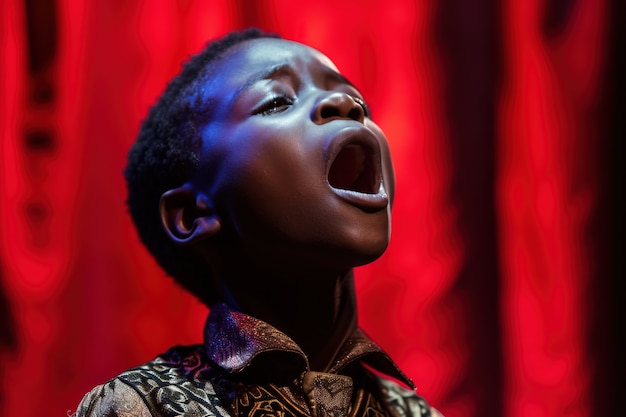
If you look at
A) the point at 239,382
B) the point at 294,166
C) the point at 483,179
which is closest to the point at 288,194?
the point at 294,166

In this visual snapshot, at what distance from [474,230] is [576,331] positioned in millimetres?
310

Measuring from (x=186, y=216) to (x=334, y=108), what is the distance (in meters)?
0.26

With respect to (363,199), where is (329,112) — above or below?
above

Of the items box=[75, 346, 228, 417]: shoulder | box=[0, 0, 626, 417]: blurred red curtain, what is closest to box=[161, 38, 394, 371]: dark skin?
box=[75, 346, 228, 417]: shoulder

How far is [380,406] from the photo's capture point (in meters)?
1.07

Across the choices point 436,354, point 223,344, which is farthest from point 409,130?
point 223,344

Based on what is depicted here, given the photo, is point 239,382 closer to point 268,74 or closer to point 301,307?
point 301,307

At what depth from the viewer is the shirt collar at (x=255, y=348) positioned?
0.96 m

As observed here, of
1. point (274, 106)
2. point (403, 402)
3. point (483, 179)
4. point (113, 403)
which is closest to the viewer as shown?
point (113, 403)

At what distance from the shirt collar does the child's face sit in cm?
9

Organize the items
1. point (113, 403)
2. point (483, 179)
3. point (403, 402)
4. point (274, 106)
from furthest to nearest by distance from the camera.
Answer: point (483, 179) < point (403, 402) < point (274, 106) < point (113, 403)

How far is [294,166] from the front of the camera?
0.96 meters

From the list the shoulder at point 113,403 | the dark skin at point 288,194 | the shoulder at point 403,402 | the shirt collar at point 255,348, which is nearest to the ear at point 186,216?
the dark skin at point 288,194

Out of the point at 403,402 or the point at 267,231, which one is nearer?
the point at 267,231
